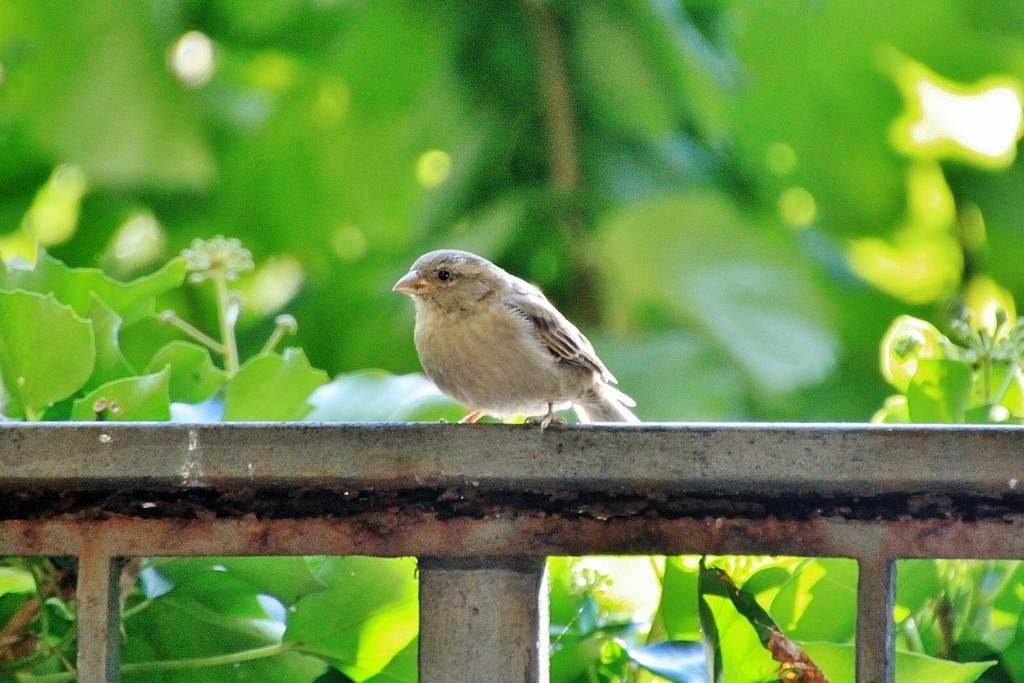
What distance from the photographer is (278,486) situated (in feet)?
2.41

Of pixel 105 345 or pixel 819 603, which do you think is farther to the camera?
pixel 105 345

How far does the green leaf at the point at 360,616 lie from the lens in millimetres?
878

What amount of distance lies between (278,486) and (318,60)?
1.66m

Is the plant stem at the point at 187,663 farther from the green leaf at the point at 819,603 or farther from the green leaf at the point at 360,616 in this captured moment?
the green leaf at the point at 819,603

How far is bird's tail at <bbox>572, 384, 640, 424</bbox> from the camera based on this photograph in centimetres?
170

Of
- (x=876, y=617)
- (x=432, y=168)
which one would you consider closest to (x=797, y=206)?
(x=432, y=168)

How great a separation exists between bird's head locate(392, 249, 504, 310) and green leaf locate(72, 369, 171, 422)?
25.3 inches

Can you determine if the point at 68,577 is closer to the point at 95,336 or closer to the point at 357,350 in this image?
the point at 95,336

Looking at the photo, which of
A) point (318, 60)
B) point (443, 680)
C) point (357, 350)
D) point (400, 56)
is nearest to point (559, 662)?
point (443, 680)

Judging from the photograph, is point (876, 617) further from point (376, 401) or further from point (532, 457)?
point (376, 401)

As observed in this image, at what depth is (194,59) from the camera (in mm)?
2289

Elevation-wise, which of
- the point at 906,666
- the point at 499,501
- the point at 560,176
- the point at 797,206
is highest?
the point at 797,206

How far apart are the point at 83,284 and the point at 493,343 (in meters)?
0.57

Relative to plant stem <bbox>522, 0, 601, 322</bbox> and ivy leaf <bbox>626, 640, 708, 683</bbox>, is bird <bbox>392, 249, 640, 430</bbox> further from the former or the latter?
ivy leaf <bbox>626, 640, 708, 683</bbox>
